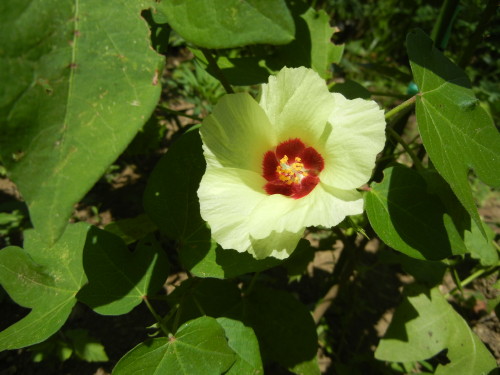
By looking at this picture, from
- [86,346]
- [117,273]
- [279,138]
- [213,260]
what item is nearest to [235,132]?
[279,138]

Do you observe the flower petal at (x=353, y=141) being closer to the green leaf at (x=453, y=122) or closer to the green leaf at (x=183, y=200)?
the green leaf at (x=453, y=122)

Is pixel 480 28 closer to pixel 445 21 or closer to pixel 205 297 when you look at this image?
pixel 445 21

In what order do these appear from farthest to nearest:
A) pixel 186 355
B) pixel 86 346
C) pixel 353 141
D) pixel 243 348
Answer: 1. pixel 86 346
2. pixel 243 348
3. pixel 186 355
4. pixel 353 141

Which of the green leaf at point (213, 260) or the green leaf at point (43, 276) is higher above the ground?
the green leaf at point (213, 260)

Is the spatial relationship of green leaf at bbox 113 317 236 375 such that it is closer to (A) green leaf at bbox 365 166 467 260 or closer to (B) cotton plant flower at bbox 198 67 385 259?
(B) cotton plant flower at bbox 198 67 385 259

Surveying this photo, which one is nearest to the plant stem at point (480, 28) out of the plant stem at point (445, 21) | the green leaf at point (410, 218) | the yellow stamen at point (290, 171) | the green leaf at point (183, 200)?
the plant stem at point (445, 21)

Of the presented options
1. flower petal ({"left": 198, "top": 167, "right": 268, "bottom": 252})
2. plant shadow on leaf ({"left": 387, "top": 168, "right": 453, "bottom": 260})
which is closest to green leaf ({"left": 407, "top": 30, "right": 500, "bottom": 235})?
plant shadow on leaf ({"left": 387, "top": 168, "right": 453, "bottom": 260})
